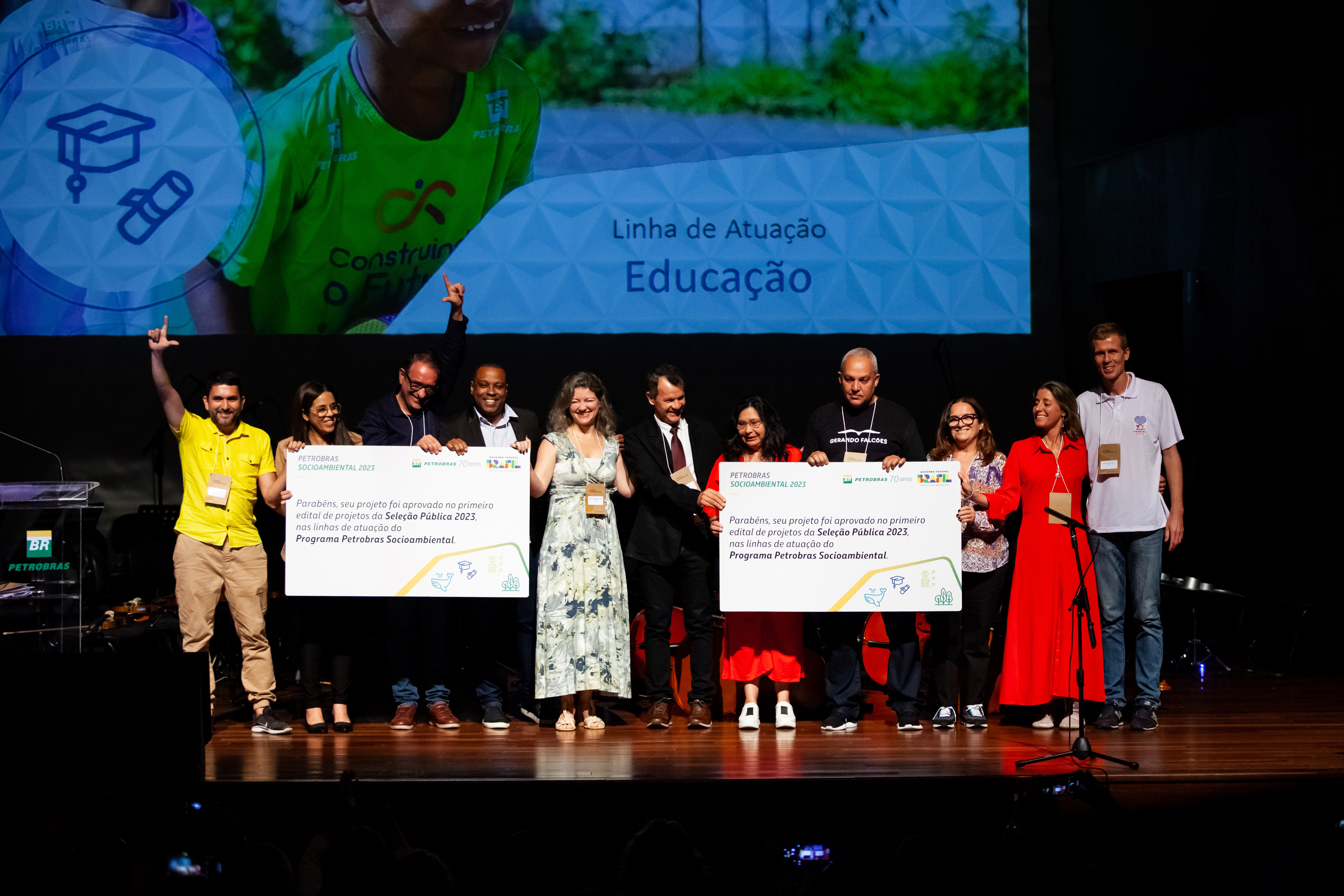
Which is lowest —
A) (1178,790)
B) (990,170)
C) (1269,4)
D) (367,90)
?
(1178,790)

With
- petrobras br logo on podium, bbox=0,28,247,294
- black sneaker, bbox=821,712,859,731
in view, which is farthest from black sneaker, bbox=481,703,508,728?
petrobras br logo on podium, bbox=0,28,247,294

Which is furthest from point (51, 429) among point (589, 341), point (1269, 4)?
point (1269, 4)

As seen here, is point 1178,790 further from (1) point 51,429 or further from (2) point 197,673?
(1) point 51,429

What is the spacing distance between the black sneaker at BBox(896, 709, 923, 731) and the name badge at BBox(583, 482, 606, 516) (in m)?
1.60

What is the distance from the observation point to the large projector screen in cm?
686

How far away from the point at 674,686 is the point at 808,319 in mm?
2426

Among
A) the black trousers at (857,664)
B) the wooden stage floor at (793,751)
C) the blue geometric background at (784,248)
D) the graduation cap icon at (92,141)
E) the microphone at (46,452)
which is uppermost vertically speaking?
the graduation cap icon at (92,141)

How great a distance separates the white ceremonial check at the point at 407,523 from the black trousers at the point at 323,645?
0.59ft

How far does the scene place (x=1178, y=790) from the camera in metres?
4.28

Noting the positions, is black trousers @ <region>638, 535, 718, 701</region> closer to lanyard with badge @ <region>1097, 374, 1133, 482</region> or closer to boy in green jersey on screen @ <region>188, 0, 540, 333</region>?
lanyard with badge @ <region>1097, 374, 1133, 482</region>

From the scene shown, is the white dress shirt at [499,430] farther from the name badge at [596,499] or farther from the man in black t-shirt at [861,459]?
the man in black t-shirt at [861,459]

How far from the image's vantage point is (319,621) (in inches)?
207

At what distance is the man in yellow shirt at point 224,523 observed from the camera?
522cm

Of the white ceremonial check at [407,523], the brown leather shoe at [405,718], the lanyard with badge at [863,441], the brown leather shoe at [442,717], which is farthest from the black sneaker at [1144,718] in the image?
the brown leather shoe at [405,718]
